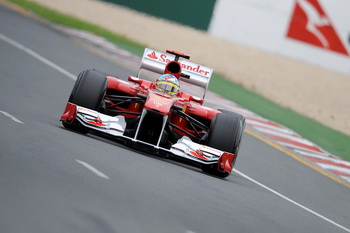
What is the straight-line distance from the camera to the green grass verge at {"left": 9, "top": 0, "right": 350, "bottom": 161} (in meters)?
19.4

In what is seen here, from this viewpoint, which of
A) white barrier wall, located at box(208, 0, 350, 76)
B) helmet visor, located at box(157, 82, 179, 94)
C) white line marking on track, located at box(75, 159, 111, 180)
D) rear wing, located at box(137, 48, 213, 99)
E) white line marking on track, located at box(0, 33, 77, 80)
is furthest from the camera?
white barrier wall, located at box(208, 0, 350, 76)

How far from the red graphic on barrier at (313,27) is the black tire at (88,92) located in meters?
21.9

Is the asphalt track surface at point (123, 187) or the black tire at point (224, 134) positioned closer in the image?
the asphalt track surface at point (123, 187)

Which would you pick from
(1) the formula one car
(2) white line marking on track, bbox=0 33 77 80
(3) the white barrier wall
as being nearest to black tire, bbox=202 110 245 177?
(1) the formula one car

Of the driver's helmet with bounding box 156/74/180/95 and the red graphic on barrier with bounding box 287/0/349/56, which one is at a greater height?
the red graphic on barrier with bounding box 287/0/349/56

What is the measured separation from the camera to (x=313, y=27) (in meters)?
33.4

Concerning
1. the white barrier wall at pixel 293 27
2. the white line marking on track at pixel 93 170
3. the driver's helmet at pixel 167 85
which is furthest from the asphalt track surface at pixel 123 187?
the white barrier wall at pixel 293 27

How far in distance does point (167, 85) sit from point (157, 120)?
1.18 m

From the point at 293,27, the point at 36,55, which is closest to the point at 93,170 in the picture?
the point at 36,55

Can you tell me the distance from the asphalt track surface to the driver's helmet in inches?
42.0

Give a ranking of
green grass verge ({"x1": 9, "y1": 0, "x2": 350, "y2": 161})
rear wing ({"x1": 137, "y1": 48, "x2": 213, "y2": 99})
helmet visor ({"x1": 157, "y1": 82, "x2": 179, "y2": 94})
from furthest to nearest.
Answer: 1. green grass verge ({"x1": 9, "y1": 0, "x2": 350, "y2": 161})
2. rear wing ({"x1": 137, "y1": 48, "x2": 213, "y2": 99})
3. helmet visor ({"x1": 157, "y1": 82, "x2": 179, "y2": 94})

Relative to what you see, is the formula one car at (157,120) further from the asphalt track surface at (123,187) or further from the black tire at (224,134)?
the asphalt track surface at (123,187)

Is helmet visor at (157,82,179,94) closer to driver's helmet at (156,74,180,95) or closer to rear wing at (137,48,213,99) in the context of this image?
driver's helmet at (156,74,180,95)

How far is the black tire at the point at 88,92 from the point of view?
11891mm
